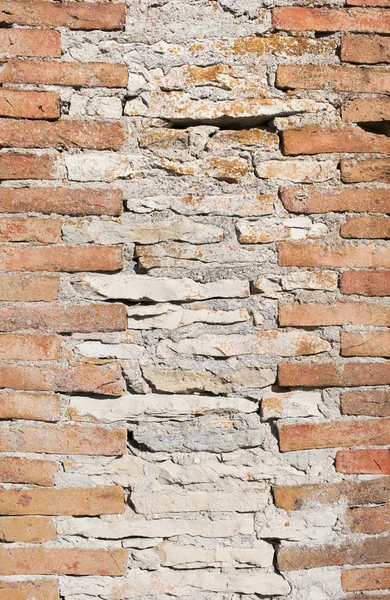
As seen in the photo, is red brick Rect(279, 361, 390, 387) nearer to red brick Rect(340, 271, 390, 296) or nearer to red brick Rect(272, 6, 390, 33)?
red brick Rect(340, 271, 390, 296)

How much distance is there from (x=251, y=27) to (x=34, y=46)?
2.03 ft

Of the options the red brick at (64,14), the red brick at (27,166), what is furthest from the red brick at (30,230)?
the red brick at (64,14)

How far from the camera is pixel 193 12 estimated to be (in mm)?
1829

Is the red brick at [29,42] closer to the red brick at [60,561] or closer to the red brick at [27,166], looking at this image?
the red brick at [27,166]

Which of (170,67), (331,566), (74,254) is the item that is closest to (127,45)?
(170,67)

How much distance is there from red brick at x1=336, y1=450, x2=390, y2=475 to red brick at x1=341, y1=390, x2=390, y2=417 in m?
0.09

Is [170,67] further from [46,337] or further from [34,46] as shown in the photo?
[46,337]

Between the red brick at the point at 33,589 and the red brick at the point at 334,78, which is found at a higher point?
the red brick at the point at 334,78

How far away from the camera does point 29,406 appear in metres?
1.78

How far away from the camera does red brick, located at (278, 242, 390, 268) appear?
184 cm

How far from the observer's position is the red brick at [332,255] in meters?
1.84

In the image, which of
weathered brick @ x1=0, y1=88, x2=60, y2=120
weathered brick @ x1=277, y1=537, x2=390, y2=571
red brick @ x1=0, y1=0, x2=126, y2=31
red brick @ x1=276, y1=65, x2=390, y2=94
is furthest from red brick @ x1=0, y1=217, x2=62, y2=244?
weathered brick @ x1=277, y1=537, x2=390, y2=571

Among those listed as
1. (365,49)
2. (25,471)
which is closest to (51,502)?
(25,471)

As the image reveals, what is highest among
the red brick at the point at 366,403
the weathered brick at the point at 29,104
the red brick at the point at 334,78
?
the red brick at the point at 334,78
